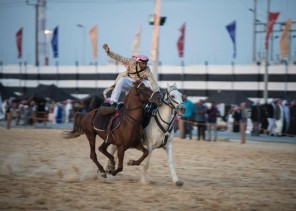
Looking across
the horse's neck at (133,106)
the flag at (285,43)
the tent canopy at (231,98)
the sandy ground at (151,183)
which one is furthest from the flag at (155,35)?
the horse's neck at (133,106)

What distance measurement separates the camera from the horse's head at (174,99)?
39.6 ft

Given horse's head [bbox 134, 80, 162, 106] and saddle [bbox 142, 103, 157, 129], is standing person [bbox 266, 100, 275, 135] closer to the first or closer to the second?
saddle [bbox 142, 103, 157, 129]

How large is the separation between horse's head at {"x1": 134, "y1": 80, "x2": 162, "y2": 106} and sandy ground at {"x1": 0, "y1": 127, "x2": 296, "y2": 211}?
1.82m

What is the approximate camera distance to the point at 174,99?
12.2 meters

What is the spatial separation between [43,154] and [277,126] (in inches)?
640

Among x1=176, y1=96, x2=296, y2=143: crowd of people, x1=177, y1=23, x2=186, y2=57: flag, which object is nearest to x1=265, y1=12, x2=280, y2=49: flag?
x1=177, y1=23, x2=186, y2=57: flag

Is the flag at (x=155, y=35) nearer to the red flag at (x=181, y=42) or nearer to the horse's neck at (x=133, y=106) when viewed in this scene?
the red flag at (x=181, y=42)

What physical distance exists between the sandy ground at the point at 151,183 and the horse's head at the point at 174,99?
64.5 inches

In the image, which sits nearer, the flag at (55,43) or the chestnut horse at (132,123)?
the chestnut horse at (132,123)

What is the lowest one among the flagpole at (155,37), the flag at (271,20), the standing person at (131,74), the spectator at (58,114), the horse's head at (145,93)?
the spectator at (58,114)

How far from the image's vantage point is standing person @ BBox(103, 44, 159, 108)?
12.9 m

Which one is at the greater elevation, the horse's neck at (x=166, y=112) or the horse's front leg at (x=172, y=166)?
the horse's neck at (x=166, y=112)

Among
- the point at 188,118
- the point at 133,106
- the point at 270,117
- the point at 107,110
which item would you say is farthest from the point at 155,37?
the point at 133,106

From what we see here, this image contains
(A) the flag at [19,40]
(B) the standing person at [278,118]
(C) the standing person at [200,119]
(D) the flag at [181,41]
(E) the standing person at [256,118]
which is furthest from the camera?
(A) the flag at [19,40]
